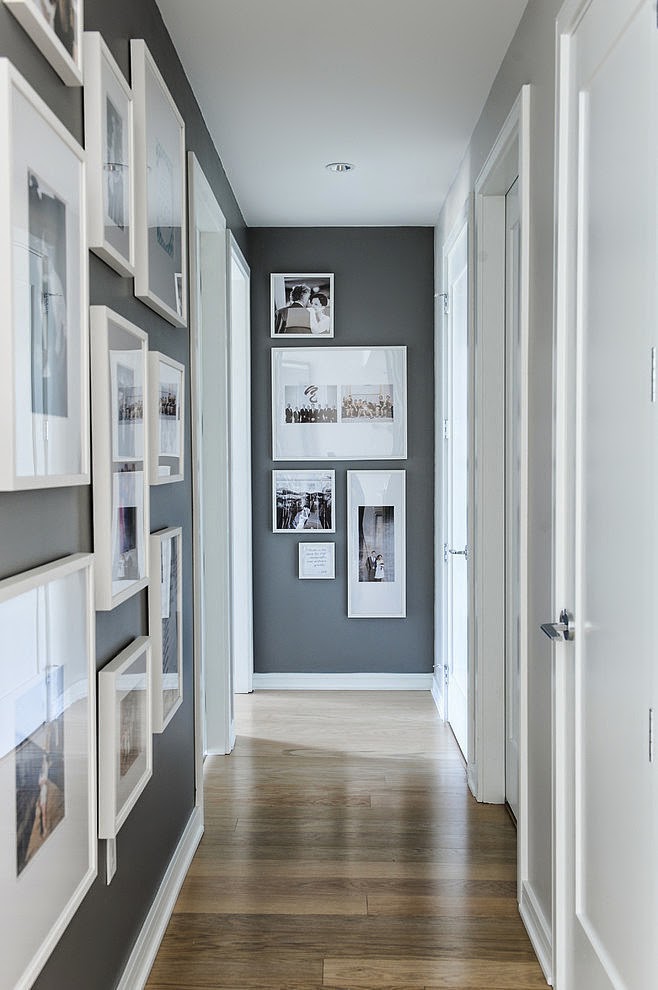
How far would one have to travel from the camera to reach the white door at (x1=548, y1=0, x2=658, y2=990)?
4.99 feet

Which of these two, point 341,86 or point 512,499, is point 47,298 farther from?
point 512,499

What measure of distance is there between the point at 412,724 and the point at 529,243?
2.74m

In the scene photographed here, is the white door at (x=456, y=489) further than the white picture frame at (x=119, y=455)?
Yes

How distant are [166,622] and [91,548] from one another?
2.51ft

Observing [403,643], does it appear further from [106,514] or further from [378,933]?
[106,514]

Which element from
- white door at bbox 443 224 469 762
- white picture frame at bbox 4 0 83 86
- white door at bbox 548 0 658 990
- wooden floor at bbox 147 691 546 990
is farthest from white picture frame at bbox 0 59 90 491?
white door at bbox 443 224 469 762

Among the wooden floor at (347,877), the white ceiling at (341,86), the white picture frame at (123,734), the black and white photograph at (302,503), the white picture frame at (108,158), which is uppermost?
the white ceiling at (341,86)

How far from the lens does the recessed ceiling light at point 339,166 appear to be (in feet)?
12.8

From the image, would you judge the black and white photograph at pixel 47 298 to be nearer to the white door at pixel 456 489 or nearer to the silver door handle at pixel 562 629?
the silver door handle at pixel 562 629

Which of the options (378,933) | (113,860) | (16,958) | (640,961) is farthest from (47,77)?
(378,933)

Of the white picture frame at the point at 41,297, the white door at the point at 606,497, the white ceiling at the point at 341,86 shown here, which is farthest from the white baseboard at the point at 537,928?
the white ceiling at the point at 341,86

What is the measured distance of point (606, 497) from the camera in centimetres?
178

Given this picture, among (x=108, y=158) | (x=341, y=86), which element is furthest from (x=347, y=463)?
(x=108, y=158)

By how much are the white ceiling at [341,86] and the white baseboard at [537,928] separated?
8.18 ft
